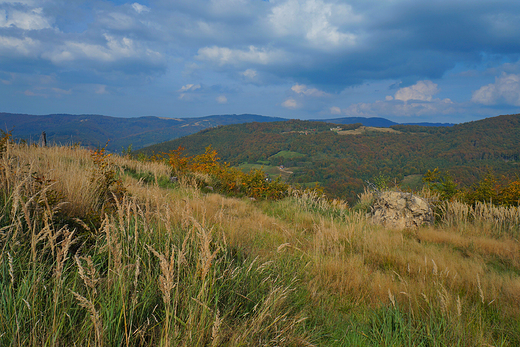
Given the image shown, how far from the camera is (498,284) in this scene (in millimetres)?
2854

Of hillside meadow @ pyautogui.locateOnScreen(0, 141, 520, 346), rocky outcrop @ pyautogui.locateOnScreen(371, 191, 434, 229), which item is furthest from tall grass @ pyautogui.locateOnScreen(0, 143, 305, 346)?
rocky outcrop @ pyautogui.locateOnScreen(371, 191, 434, 229)

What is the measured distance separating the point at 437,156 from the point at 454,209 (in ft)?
451

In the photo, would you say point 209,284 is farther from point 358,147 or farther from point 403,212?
point 358,147

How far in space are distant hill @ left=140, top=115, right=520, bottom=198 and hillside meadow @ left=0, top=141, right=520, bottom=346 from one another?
8638 cm

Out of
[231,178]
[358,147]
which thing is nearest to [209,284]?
[231,178]

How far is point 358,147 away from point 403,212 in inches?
5547

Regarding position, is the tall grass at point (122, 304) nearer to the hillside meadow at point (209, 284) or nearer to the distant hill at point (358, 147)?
the hillside meadow at point (209, 284)

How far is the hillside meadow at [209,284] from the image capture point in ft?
4.48

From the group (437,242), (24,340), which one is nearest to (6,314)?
(24,340)

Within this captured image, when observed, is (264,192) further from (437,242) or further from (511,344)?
(511,344)

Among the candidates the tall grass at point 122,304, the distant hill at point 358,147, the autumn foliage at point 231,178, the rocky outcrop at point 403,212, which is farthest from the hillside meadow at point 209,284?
the distant hill at point 358,147

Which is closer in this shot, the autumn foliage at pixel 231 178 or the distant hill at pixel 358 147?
the autumn foliage at pixel 231 178

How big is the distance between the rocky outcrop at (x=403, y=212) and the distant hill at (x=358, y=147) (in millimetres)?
82790

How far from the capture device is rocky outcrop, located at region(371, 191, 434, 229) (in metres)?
6.05
